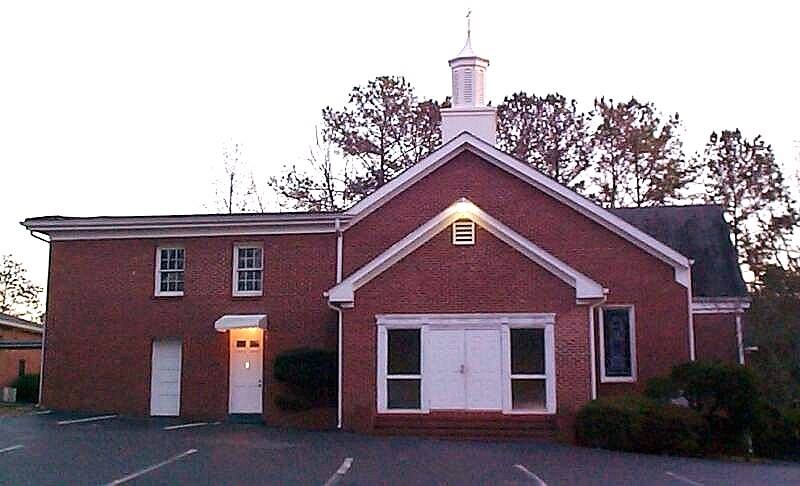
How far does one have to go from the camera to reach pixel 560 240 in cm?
2788

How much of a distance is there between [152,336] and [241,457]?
11.3 m

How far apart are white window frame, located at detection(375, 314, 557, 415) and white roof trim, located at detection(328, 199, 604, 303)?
3.30ft

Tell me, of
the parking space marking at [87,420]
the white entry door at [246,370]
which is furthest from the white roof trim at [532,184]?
the parking space marking at [87,420]

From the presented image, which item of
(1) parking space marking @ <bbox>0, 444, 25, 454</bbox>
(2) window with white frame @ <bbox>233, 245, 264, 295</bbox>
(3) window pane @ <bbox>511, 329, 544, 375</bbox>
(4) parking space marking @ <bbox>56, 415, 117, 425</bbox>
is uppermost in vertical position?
(2) window with white frame @ <bbox>233, 245, 264, 295</bbox>

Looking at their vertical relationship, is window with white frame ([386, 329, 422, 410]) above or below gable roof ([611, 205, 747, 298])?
below

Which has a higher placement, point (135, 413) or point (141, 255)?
point (141, 255)

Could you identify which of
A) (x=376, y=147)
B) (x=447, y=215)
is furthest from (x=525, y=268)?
(x=376, y=147)

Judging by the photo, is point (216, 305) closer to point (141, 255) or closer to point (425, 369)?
point (141, 255)

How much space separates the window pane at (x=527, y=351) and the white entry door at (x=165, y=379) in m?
9.92

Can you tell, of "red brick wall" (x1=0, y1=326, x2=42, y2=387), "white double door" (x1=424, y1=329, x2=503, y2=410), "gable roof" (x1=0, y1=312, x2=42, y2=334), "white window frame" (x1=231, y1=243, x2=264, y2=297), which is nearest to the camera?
"white double door" (x1=424, y1=329, x2=503, y2=410)

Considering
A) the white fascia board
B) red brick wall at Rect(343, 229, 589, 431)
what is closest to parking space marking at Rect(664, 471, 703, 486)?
red brick wall at Rect(343, 229, 589, 431)

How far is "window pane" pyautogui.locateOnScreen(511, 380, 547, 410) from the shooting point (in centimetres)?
2430

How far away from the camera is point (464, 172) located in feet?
93.7

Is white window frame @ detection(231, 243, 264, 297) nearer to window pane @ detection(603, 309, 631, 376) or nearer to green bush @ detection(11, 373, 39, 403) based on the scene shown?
window pane @ detection(603, 309, 631, 376)
